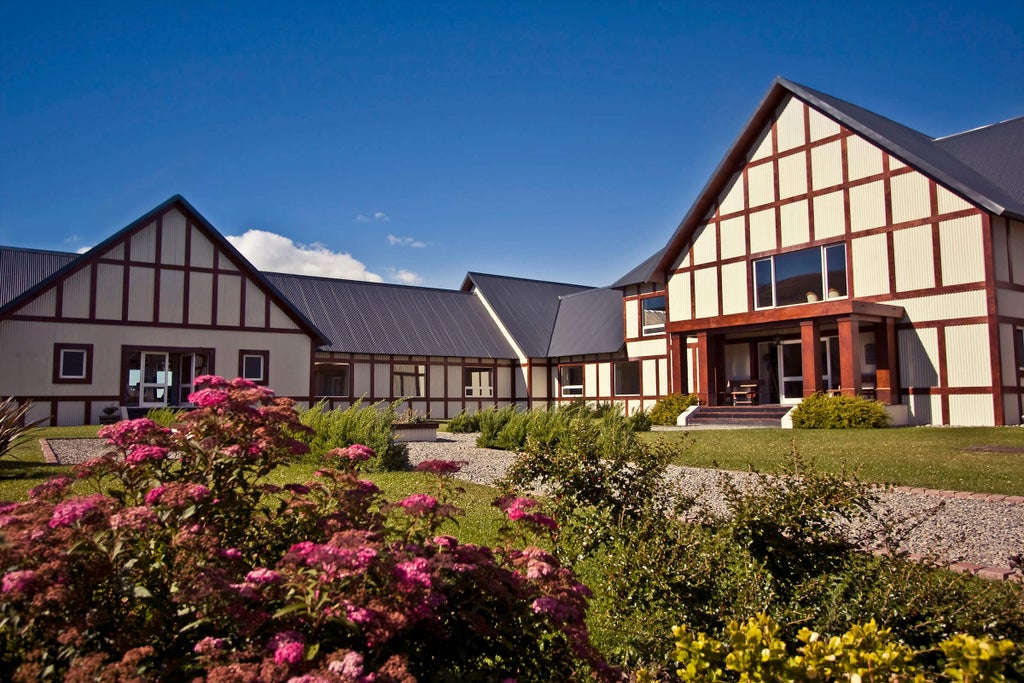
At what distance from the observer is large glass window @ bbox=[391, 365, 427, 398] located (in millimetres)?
29125

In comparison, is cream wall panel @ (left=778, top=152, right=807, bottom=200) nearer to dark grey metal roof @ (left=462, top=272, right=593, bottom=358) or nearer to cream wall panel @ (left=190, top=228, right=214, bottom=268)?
dark grey metal roof @ (left=462, top=272, right=593, bottom=358)

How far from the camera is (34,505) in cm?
260

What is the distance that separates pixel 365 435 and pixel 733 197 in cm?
1656

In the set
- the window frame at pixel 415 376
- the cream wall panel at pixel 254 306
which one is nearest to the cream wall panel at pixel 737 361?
the window frame at pixel 415 376

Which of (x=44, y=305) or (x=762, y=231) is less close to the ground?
(x=762, y=231)

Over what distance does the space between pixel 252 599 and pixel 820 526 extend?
3.17 meters

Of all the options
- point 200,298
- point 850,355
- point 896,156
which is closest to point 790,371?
point 850,355

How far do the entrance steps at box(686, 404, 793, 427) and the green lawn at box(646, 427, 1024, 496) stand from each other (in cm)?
269

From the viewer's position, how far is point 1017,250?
18891 mm

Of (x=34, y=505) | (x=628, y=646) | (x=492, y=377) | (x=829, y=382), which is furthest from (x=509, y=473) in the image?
(x=492, y=377)

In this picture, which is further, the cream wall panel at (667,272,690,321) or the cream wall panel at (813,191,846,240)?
the cream wall panel at (667,272,690,321)

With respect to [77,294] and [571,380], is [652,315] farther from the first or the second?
[77,294]

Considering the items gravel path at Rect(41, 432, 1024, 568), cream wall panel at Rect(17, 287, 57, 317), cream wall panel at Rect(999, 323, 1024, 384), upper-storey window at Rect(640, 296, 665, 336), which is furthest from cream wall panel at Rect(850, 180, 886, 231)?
cream wall panel at Rect(17, 287, 57, 317)

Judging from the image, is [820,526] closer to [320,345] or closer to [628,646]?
[628,646]
